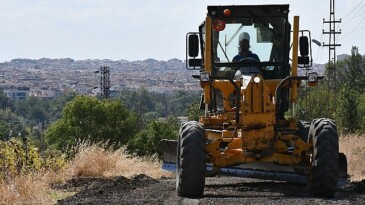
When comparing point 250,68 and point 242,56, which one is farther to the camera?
point 242,56

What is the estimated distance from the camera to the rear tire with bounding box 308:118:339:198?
13.1 meters

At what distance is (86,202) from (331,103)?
45030 millimetres

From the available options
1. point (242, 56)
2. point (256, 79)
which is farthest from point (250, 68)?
point (256, 79)

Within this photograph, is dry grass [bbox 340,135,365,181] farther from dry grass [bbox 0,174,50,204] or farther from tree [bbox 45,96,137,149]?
tree [bbox 45,96,137,149]

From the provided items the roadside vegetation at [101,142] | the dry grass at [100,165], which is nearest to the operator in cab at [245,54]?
the roadside vegetation at [101,142]

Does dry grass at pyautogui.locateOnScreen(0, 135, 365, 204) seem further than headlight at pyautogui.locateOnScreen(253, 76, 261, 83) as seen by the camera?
Yes

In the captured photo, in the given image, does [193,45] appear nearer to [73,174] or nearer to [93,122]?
[73,174]

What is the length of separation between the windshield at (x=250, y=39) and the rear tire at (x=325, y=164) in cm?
265

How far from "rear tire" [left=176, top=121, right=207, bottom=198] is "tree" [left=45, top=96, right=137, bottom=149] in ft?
201

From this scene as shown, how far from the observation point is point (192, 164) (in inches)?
521

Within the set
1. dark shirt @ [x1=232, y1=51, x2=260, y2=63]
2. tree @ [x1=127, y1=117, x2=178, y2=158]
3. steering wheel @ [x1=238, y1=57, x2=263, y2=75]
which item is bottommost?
tree @ [x1=127, y1=117, x2=178, y2=158]

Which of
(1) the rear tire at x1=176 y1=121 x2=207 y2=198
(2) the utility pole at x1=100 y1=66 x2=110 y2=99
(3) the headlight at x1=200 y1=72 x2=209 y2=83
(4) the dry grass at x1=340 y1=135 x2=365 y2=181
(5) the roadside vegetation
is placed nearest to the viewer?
(1) the rear tire at x1=176 y1=121 x2=207 y2=198

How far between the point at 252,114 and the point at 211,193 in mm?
1590

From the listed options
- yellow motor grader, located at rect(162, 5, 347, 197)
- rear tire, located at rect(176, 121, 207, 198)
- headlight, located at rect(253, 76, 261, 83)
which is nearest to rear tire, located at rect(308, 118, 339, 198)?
yellow motor grader, located at rect(162, 5, 347, 197)
